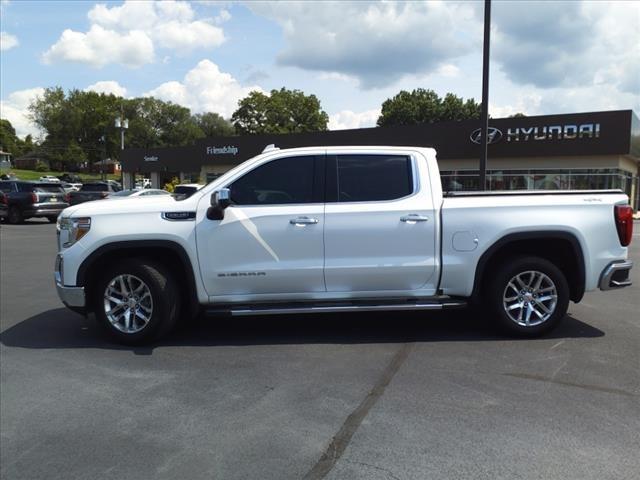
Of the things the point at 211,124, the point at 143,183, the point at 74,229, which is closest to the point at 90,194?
the point at 74,229

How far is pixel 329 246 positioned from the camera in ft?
18.0

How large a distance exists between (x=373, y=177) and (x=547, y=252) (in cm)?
205

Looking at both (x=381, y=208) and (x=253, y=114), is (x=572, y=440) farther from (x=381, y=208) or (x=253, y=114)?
(x=253, y=114)

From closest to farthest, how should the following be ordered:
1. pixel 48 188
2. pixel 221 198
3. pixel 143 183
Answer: pixel 221 198 < pixel 48 188 < pixel 143 183

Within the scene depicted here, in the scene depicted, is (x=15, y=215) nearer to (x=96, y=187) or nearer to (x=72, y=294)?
(x=96, y=187)

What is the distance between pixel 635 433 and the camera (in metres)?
3.59

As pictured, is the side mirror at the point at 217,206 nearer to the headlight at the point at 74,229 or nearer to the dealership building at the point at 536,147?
the headlight at the point at 74,229

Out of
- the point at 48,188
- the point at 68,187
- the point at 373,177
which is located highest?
the point at 68,187

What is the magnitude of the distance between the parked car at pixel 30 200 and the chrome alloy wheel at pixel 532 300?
2106 centimetres

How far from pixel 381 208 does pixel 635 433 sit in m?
2.87

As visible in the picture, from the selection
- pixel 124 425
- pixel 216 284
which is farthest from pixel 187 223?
pixel 124 425

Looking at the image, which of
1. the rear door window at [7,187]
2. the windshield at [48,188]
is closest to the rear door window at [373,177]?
the windshield at [48,188]

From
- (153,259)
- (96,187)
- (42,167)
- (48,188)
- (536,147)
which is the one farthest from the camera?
(42,167)

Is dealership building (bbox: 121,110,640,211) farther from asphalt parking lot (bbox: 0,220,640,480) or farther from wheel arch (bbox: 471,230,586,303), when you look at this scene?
wheel arch (bbox: 471,230,586,303)
